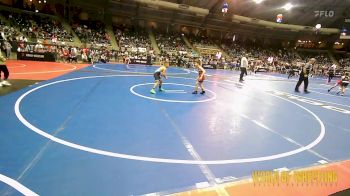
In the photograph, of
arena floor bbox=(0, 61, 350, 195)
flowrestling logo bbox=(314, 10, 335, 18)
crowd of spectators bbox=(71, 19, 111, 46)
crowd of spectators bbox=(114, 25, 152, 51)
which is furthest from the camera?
flowrestling logo bbox=(314, 10, 335, 18)

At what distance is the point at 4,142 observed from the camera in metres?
4.73

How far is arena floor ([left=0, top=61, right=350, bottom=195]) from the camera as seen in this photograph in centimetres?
379

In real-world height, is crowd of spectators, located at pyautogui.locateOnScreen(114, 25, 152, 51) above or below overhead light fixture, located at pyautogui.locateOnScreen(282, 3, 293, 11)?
below

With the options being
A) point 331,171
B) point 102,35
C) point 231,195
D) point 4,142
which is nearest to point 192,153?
point 231,195

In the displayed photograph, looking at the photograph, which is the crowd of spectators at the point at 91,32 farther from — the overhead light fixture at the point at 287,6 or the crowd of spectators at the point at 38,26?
the overhead light fixture at the point at 287,6

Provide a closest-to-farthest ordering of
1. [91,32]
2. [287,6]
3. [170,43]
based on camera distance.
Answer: [91,32] < [287,6] < [170,43]

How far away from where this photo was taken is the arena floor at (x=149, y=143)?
3.79 metres

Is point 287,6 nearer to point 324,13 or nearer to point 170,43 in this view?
point 324,13

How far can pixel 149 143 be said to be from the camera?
527 centimetres

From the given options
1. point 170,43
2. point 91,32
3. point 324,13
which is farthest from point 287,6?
point 91,32

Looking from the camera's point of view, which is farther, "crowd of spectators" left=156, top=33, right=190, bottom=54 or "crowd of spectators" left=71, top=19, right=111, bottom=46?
"crowd of spectators" left=156, top=33, right=190, bottom=54

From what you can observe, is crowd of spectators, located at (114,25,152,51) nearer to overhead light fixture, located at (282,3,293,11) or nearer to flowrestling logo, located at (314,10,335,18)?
overhead light fixture, located at (282,3,293,11)

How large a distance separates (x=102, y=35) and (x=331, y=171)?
111 feet

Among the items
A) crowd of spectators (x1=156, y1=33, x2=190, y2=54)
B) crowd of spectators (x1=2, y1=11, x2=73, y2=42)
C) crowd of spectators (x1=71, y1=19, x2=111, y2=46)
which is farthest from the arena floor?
crowd of spectators (x1=156, y1=33, x2=190, y2=54)
